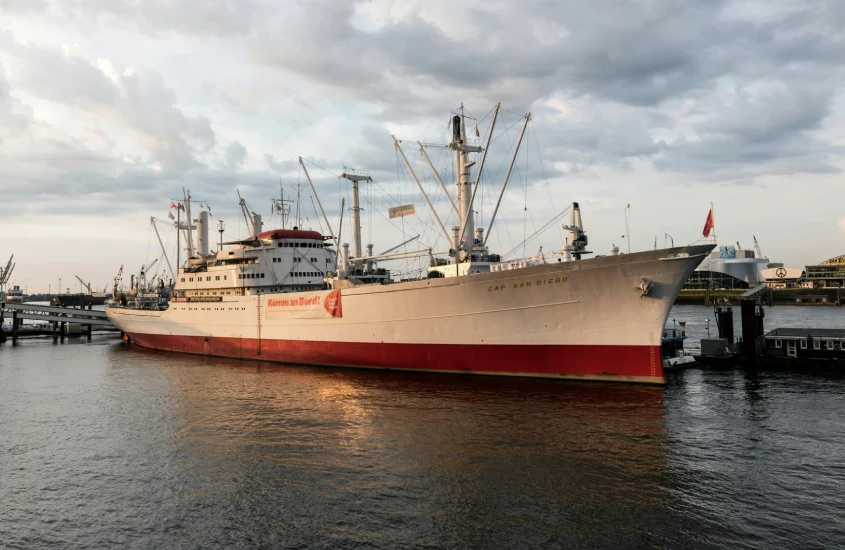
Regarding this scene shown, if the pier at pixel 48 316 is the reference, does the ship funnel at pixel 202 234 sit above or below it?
above

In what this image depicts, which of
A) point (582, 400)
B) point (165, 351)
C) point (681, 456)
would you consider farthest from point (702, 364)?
point (165, 351)

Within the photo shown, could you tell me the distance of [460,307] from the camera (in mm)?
22562

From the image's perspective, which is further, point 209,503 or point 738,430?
point 738,430

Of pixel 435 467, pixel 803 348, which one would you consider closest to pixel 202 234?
pixel 435 467

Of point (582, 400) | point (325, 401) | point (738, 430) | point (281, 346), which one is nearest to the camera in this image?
point (738, 430)

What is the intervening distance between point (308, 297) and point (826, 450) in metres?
22.9

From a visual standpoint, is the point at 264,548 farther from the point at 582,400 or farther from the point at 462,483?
the point at 582,400

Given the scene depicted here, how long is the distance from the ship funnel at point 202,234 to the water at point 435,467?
21349 millimetres

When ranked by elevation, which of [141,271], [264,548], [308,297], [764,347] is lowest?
[264,548]

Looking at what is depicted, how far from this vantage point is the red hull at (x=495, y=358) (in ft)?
67.3

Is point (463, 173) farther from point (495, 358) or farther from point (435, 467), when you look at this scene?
point (435, 467)

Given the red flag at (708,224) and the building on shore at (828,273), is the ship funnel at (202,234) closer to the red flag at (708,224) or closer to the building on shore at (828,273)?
the red flag at (708,224)

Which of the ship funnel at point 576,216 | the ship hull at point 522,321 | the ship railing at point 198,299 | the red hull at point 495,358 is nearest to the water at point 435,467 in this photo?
the red hull at point 495,358

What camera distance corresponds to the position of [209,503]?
11.2m
